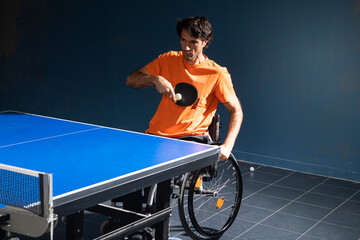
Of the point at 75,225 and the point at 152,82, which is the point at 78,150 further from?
the point at 152,82

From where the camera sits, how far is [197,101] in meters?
3.53

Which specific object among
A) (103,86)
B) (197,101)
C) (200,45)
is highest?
(200,45)

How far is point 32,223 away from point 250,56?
392 cm

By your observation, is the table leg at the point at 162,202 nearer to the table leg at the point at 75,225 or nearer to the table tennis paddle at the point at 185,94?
the table leg at the point at 75,225

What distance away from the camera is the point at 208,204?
4.23m

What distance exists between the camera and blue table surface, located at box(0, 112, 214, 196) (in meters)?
2.33

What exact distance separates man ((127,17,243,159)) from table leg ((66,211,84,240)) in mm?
1171

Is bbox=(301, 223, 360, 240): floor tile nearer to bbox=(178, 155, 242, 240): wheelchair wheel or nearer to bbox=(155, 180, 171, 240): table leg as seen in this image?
bbox=(178, 155, 242, 240): wheelchair wheel

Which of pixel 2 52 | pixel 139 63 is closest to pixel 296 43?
pixel 139 63

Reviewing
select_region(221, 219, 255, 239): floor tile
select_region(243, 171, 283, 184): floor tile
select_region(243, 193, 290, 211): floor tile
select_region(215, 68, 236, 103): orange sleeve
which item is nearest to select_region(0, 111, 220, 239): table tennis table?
select_region(215, 68, 236, 103): orange sleeve

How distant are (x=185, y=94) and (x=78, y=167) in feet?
4.06

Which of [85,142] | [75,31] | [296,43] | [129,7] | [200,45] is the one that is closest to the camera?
[85,142]

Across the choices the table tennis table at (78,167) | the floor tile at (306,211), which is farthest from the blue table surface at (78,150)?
the floor tile at (306,211)

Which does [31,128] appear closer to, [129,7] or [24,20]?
[129,7]
